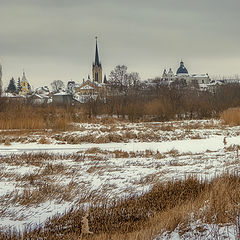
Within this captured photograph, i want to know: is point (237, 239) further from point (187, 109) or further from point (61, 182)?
point (187, 109)

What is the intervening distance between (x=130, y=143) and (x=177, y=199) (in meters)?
10.0

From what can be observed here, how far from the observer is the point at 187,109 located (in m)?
28.0

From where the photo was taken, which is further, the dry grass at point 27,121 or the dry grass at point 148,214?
the dry grass at point 27,121

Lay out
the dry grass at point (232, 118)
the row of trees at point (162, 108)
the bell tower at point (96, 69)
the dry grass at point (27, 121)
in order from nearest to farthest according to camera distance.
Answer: the dry grass at point (27, 121) < the dry grass at point (232, 118) < the row of trees at point (162, 108) < the bell tower at point (96, 69)

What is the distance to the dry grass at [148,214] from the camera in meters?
3.22

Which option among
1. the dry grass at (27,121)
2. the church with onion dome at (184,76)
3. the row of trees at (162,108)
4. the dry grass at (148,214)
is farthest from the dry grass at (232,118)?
the church with onion dome at (184,76)

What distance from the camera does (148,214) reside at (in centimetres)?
403

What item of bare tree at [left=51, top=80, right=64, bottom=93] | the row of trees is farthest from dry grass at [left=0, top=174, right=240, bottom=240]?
bare tree at [left=51, top=80, right=64, bottom=93]

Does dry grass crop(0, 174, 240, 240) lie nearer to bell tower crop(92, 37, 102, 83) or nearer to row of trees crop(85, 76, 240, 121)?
row of trees crop(85, 76, 240, 121)

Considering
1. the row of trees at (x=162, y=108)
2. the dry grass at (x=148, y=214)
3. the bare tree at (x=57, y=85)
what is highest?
the bare tree at (x=57, y=85)

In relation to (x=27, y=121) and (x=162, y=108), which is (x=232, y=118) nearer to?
(x=162, y=108)

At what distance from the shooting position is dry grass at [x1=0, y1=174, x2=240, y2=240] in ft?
10.6

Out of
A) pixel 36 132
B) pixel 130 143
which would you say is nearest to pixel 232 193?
pixel 130 143

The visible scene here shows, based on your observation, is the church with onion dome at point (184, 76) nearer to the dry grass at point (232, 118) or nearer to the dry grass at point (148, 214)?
the dry grass at point (232, 118)
